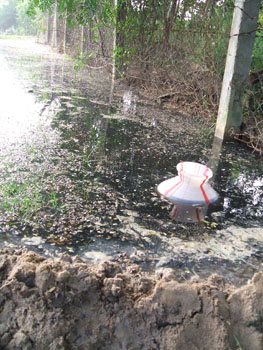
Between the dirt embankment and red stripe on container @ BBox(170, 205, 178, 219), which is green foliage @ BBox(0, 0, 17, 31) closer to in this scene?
red stripe on container @ BBox(170, 205, 178, 219)

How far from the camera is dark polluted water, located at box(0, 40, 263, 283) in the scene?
190 cm

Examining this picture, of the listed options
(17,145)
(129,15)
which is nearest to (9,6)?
(129,15)

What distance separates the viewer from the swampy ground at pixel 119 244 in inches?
50.8

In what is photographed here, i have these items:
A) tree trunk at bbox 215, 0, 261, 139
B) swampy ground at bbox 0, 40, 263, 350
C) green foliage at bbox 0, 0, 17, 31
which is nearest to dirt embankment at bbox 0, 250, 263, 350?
swampy ground at bbox 0, 40, 263, 350

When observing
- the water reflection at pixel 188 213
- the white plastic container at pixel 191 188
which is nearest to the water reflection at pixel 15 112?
the white plastic container at pixel 191 188

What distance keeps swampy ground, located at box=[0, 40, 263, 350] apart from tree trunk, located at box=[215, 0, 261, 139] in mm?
348

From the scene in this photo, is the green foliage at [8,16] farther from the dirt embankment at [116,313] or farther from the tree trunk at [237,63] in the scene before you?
the dirt embankment at [116,313]

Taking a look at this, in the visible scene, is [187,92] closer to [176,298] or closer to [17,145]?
[17,145]

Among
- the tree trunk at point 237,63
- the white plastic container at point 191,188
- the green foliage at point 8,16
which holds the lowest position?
the white plastic container at point 191,188

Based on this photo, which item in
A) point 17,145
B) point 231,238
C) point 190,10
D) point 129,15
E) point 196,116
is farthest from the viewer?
point 129,15

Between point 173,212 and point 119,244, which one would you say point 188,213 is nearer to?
point 173,212

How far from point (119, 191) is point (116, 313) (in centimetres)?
134

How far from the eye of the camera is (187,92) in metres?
5.50

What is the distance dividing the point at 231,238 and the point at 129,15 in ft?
21.0
